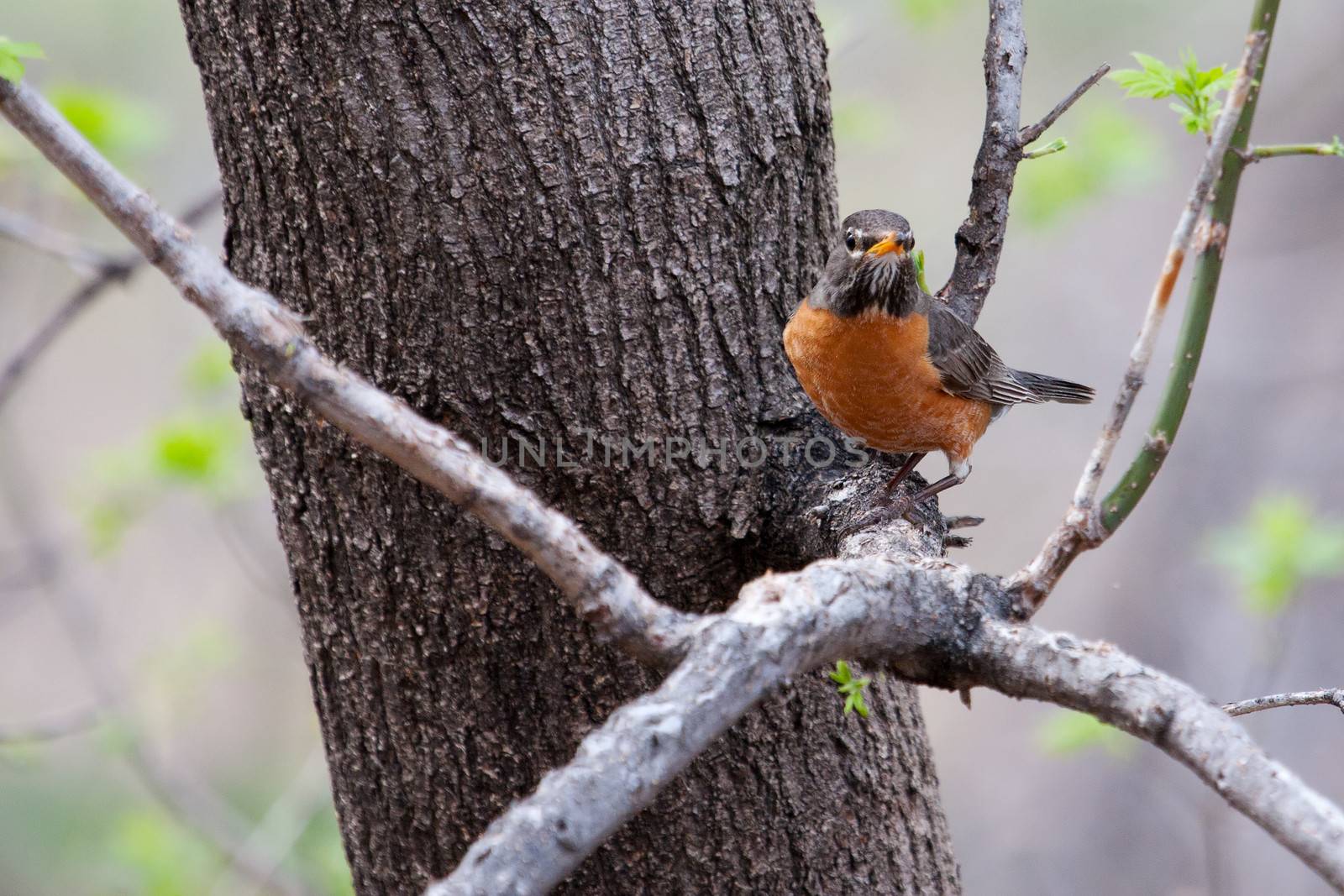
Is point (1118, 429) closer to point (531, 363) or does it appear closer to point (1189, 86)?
point (1189, 86)

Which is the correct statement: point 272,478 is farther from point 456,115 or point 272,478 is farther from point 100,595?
point 100,595

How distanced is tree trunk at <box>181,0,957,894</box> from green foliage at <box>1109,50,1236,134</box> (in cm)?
70

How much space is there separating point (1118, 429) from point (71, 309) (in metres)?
2.81

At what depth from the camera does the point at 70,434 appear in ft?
34.4

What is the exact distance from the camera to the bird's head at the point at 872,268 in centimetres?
284

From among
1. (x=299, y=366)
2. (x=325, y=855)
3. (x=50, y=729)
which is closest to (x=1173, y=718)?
(x=299, y=366)

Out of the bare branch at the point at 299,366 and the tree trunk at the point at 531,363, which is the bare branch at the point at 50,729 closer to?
the tree trunk at the point at 531,363

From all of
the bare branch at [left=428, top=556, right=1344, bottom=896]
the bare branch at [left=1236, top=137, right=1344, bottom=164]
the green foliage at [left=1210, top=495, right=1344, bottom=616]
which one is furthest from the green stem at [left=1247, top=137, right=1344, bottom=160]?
the green foliage at [left=1210, top=495, right=1344, bottom=616]

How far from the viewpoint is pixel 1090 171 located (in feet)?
17.3

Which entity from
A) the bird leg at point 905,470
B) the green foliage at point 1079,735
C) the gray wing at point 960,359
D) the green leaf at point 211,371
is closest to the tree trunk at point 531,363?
the bird leg at point 905,470

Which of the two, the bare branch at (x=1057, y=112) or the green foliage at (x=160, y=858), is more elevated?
the bare branch at (x=1057, y=112)

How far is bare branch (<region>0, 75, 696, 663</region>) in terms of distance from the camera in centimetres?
135

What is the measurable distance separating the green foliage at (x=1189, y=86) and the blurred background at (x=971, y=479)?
3.12 metres

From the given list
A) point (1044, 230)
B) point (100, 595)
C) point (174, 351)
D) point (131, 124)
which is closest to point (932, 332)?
point (1044, 230)
